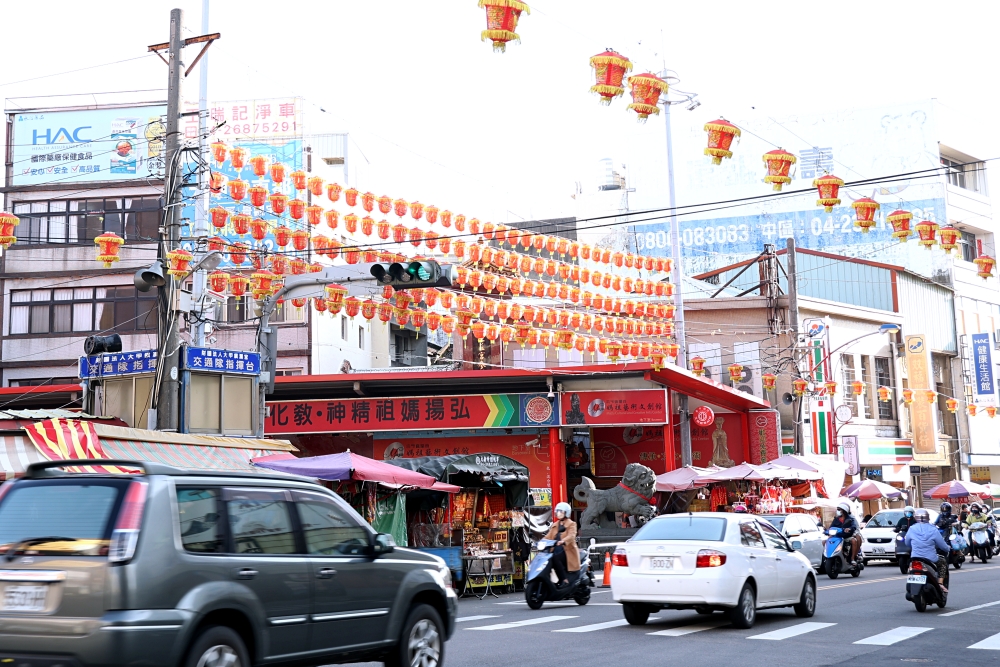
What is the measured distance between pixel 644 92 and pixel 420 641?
12.6 meters

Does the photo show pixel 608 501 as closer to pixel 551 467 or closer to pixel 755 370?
pixel 551 467

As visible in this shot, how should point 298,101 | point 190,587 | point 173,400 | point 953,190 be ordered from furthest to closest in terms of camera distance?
point 953,190
point 298,101
point 173,400
point 190,587

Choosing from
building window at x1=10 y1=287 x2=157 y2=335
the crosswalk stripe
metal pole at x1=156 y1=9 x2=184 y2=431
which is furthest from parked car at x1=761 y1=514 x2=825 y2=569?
Result: building window at x1=10 y1=287 x2=157 y2=335

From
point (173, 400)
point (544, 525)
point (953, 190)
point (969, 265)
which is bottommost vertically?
point (544, 525)

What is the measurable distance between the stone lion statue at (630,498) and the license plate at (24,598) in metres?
25.0

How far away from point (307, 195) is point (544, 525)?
22.8 metres

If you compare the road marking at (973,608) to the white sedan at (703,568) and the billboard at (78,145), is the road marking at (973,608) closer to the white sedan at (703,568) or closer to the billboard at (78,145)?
the white sedan at (703,568)

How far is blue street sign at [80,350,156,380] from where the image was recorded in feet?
80.2

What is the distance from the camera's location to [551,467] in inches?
1353

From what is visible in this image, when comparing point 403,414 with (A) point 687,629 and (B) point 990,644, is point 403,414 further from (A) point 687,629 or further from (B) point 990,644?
(B) point 990,644

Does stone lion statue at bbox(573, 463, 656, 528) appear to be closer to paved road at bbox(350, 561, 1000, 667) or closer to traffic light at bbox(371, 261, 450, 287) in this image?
paved road at bbox(350, 561, 1000, 667)

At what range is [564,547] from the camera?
18.6 meters

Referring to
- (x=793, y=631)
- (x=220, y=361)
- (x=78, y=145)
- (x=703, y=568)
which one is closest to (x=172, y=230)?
(x=220, y=361)

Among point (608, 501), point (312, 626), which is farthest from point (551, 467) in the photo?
point (312, 626)
